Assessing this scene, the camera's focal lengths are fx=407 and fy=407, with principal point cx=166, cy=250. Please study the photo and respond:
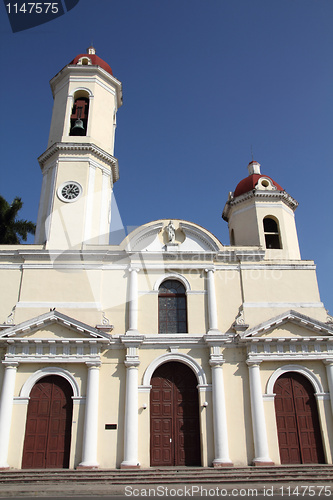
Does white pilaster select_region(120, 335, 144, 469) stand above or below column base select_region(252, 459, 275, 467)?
above

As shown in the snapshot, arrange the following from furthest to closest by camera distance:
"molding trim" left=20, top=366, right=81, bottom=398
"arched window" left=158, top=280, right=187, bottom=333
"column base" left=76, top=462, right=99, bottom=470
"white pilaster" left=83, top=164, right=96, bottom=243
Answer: "white pilaster" left=83, top=164, right=96, bottom=243
"arched window" left=158, top=280, right=187, bottom=333
"molding trim" left=20, top=366, right=81, bottom=398
"column base" left=76, top=462, right=99, bottom=470

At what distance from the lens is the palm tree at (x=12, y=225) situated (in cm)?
2866

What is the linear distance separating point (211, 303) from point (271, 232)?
18.3 feet

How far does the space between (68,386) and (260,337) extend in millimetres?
7618

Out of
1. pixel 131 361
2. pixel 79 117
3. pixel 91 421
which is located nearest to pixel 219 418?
pixel 131 361

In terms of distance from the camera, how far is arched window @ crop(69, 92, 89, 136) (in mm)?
20520

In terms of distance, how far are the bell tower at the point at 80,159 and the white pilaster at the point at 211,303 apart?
5259 millimetres

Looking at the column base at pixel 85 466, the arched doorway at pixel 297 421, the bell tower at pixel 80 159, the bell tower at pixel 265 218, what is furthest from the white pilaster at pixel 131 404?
the bell tower at pixel 265 218

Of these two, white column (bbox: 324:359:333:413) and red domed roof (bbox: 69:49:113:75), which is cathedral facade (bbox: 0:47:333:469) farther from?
red domed roof (bbox: 69:49:113:75)

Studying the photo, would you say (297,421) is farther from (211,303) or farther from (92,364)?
(92,364)

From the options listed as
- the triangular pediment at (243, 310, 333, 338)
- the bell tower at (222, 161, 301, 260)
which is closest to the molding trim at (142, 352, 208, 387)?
the triangular pediment at (243, 310, 333, 338)

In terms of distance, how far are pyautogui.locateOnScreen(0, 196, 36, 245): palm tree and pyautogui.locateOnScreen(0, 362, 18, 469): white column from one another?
1561cm

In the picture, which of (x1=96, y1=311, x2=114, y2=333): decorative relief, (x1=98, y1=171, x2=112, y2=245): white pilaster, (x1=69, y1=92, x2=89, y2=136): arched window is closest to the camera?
(x1=96, y1=311, x2=114, y2=333): decorative relief

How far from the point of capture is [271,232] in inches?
792
